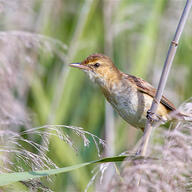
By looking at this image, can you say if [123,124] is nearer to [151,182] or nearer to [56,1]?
[56,1]

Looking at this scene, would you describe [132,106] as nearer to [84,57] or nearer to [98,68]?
[98,68]

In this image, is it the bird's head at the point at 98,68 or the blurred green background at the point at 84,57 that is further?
the blurred green background at the point at 84,57

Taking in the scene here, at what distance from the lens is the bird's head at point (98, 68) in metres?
2.50

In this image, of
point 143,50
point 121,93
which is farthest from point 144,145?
point 143,50

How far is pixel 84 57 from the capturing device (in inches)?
118

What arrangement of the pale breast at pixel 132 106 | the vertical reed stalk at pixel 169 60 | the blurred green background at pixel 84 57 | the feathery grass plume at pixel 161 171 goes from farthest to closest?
the blurred green background at pixel 84 57
the pale breast at pixel 132 106
the vertical reed stalk at pixel 169 60
the feathery grass plume at pixel 161 171

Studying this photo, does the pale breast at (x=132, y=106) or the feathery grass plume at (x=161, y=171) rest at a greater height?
the feathery grass plume at (x=161, y=171)

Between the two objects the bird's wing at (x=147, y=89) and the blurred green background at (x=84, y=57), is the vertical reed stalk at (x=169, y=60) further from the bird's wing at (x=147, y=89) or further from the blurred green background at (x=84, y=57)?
the blurred green background at (x=84, y=57)

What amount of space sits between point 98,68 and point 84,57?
1.66ft

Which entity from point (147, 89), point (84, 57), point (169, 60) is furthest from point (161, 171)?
point (84, 57)

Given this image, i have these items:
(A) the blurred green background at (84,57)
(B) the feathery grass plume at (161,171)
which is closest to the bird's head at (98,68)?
(A) the blurred green background at (84,57)

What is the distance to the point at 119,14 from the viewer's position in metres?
3.12

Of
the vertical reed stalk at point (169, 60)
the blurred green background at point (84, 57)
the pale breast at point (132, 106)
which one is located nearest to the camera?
the vertical reed stalk at point (169, 60)

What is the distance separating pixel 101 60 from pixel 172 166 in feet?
5.12
